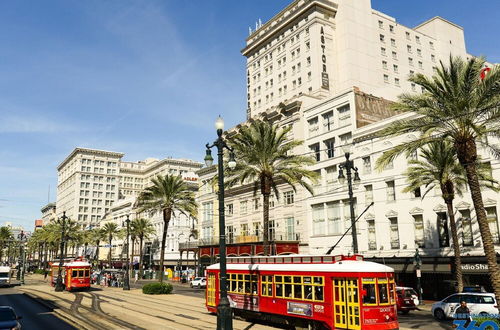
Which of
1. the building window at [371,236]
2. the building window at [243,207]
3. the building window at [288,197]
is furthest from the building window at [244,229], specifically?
the building window at [371,236]

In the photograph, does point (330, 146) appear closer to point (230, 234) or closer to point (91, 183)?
point (230, 234)

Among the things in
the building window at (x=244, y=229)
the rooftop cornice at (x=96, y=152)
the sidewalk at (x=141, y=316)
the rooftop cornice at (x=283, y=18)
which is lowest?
the sidewalk at (x=141, y=316)

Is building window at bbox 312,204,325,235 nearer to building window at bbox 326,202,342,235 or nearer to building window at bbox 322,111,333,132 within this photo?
building window at bbox 326,202,342,235

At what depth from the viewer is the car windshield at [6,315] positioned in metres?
16.3

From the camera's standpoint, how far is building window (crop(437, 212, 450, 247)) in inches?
1352

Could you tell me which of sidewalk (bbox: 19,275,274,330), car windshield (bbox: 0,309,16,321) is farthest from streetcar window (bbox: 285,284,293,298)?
car windshield (bbox: 0,309,16,321)

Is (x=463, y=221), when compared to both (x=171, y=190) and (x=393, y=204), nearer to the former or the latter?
(x=393, y=204)

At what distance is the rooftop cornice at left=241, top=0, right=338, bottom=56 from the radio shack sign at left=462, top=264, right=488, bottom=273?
54.0 meters

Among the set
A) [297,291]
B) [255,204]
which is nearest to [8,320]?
[297,291]

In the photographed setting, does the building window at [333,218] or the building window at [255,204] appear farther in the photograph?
the building window at [255,204]

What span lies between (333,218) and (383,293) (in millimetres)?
26770

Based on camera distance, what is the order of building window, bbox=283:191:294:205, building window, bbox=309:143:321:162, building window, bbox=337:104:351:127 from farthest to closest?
building window, bbox=283:191:294:205 → building window, bbox=309:143:321:162 → building window, bbox=337:104:351:127

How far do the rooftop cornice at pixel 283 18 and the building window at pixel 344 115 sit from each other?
35.3m

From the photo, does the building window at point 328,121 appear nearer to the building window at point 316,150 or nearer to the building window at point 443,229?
the building window at point 316,150
